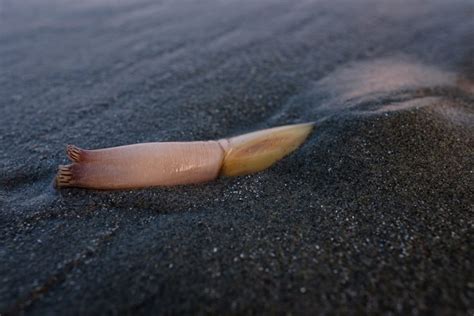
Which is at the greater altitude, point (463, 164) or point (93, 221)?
point (93, 221)

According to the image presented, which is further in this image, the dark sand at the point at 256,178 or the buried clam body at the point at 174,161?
the buried clam body at the point at 174,161

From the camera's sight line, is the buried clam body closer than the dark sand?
No

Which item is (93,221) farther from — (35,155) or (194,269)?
(35,155)

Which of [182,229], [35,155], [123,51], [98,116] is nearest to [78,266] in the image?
[182,229]

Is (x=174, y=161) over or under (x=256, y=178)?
over
